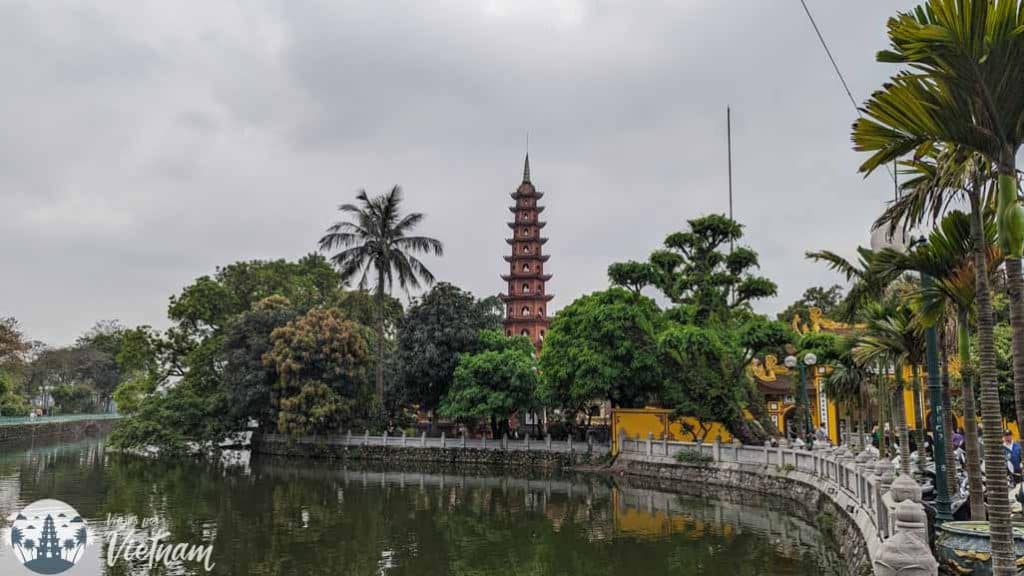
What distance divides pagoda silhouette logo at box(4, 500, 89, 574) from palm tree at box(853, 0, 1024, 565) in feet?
45.8

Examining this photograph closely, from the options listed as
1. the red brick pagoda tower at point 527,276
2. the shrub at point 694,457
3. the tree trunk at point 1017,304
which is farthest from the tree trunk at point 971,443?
the red brick pagoda tower at point 527,276

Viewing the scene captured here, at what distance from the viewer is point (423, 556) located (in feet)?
46.4

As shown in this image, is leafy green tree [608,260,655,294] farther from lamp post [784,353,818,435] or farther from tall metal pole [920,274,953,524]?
tall metal pole [920,274,953,524]

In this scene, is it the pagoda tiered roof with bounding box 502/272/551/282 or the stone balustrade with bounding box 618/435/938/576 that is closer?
the stone balustrade with bounding box 618/435/938/576

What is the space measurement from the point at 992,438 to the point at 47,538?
16.0m

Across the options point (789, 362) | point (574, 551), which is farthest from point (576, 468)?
point (574, 551)

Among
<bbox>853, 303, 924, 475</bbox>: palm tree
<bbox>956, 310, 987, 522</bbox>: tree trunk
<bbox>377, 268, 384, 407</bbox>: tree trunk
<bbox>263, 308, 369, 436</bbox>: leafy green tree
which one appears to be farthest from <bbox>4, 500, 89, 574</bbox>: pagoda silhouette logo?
<bbox>377, 268, 384, 407</bbox>: tree trunk

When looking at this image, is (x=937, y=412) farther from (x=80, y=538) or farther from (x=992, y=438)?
(x=80, y=538)

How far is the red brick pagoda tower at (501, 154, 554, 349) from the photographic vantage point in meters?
48.2

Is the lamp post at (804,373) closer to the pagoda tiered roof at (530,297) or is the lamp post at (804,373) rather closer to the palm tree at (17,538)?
Answer: the palm tree at (17,538)

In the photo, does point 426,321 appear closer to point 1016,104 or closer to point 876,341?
point 876,341

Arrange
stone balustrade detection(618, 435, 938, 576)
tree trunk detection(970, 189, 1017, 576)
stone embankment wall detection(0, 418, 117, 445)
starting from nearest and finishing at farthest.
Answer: tree trunk detection(970, 189, 1017, 576) → stone balustrade detection(618, 435, 938, 576) → stone embankment wall detection(0, 418, 117, 445)

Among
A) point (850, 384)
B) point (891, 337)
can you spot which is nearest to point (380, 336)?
point (850, 384)

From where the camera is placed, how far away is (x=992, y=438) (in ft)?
18.4
